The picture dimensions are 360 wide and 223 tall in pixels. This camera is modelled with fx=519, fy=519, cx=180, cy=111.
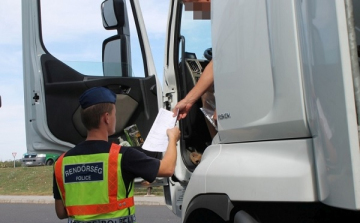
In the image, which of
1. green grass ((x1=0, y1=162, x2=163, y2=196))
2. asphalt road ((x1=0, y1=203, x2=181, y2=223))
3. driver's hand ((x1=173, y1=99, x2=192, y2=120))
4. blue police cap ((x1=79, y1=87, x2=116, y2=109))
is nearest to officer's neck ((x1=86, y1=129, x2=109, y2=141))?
blue police cap ((x1=79, y1=87, x2=116, y2=109))

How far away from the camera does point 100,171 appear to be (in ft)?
8.58

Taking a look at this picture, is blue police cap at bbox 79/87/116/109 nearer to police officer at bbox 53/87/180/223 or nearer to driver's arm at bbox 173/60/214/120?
police officer at bbox 53/87/180/223

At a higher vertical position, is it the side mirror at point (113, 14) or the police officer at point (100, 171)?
the side mirror at point (113, 14)

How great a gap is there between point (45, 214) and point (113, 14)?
9.19m

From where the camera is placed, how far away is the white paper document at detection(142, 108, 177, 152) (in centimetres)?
300

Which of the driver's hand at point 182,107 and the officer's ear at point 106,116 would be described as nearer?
the officer's ear at point 106,116

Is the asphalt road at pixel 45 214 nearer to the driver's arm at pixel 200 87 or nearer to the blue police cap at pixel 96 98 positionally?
the driver's arm at pixel 200 87

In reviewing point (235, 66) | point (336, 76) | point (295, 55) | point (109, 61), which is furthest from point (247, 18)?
point (109, 61)

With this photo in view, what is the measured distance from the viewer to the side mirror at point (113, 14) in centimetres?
391

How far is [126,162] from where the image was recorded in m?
2.62

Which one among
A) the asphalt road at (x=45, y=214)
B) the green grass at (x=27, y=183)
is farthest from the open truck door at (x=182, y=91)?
the green grass at (x=27, y=183)

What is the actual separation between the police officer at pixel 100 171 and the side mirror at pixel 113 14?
133 cm

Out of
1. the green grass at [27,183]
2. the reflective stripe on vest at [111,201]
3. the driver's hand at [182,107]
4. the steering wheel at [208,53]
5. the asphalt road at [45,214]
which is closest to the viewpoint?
the reflective stripe on vest at [111,201]

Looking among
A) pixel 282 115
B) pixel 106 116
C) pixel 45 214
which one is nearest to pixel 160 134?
pixel 106 116
